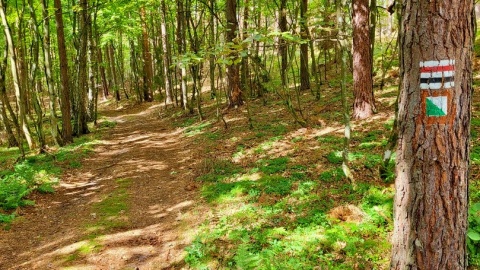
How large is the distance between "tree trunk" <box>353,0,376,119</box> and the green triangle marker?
7.28 m

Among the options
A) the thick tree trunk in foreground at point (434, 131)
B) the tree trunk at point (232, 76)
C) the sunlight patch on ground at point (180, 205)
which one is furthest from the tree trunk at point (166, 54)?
the thick tree trunk in foreground at point (434, 131)

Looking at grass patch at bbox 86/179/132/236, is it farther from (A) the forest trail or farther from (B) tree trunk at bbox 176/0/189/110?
(B) tree trunk at bbox 176/0/189/110

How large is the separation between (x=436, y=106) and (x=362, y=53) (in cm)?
734

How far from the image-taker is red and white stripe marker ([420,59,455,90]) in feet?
8.02

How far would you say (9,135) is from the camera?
15.2m

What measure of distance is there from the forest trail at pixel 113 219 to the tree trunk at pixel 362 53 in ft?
16.5

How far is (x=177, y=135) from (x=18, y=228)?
8267mm

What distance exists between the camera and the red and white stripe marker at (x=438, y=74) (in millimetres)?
2443

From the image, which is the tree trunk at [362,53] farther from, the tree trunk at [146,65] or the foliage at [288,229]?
the tree trunk at [146,65]

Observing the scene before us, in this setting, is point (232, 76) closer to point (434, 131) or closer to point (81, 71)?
point (81, 71)

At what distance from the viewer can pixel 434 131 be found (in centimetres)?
252

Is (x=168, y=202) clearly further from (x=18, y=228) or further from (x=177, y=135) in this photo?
(x=177, y=135)

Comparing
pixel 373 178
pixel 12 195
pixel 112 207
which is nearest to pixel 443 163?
pixel 373 178

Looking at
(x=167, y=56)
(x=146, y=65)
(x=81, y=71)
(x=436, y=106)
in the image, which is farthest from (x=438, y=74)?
(x=146, y=65)
